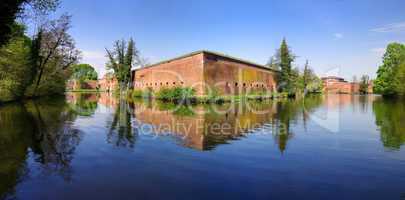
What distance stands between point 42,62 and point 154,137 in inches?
1248

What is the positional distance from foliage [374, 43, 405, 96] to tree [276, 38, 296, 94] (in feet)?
65.3

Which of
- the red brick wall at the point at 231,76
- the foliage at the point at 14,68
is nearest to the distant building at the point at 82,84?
the red brick wall at the point at 231,76

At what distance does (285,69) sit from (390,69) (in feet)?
75.1

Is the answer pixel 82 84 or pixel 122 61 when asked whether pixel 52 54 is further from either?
pixel 82 84

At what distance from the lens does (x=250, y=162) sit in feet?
24.6

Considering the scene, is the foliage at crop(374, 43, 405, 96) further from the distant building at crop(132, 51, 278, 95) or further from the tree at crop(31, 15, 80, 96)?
the tree at crop(31, 15, 80, 96)

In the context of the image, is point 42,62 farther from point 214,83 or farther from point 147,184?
point 147,184

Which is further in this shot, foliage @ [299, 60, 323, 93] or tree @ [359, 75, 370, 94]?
tree @ [359, 75, 370, 94]

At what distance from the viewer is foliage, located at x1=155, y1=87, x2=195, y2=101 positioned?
34406 mm

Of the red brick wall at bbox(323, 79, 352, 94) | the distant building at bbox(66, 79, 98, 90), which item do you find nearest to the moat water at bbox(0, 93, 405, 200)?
the distant building at bbox(66, 79, 98, 90)

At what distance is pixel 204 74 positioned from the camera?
35.7m

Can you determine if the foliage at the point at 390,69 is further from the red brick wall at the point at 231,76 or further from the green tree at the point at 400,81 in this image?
Result: the red brick wall at the point at 231,76

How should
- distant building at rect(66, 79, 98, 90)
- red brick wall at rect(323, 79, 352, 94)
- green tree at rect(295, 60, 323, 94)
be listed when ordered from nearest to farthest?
1. green tree at rect(295, 60, 323, 94)
2. distant building at rect(66, 79, 98, 90)
3. red brick wall at rect(323, 79, 352, 94)

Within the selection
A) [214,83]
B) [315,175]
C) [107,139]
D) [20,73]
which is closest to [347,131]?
[315,175]
